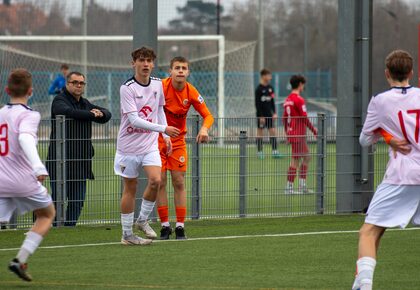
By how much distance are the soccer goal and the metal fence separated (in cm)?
1490

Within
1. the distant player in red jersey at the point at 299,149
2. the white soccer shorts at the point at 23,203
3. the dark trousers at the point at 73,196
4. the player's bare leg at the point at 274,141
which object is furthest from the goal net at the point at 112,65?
the white soccer shorts at the point at 23,203

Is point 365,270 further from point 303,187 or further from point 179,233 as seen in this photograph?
point 303,187

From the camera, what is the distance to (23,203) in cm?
932

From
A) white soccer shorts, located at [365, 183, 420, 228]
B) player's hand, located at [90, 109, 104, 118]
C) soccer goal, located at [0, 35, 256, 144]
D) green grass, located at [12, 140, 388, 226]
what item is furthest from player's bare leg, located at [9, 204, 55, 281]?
soccer goal, located at [0, 35, 256, 144]

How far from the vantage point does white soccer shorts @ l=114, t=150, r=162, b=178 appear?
11.8 metres

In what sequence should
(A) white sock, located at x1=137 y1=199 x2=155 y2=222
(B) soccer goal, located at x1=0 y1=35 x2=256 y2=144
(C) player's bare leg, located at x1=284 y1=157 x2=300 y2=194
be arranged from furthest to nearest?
(B) soccer goal, located at x1=0 y1=35 x2=256 y2=144 < (C) player's bare leg, located at x1=284 y1=157 x2=300 y2=194 < (A) white sock, located at x1=137 y1=199 x2=155 y2=222

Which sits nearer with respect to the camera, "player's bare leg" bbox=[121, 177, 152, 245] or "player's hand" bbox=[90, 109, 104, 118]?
"player's bare leg" bbox=[121, 177, 152, 245]

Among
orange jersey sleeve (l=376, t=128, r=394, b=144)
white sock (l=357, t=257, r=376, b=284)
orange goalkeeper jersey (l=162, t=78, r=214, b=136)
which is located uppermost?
orange goalkeeper jersey (l=162, t=78, r=214, b=136)

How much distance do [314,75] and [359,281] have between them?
4154 cm

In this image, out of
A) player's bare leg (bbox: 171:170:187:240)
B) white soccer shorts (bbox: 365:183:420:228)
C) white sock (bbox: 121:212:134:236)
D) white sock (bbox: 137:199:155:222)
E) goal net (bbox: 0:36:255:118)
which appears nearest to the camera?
white soccer shorts (bbox: 365:183:420:228)

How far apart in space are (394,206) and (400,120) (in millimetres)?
656

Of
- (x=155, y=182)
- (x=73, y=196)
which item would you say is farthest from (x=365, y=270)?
(x=73, y=196)

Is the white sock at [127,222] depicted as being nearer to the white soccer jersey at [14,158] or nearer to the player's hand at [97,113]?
the player's hand at [97,113]

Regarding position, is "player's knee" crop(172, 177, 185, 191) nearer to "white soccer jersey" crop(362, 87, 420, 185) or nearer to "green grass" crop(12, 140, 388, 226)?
Result: "green grass" crop(12, 140, 388, 226)
